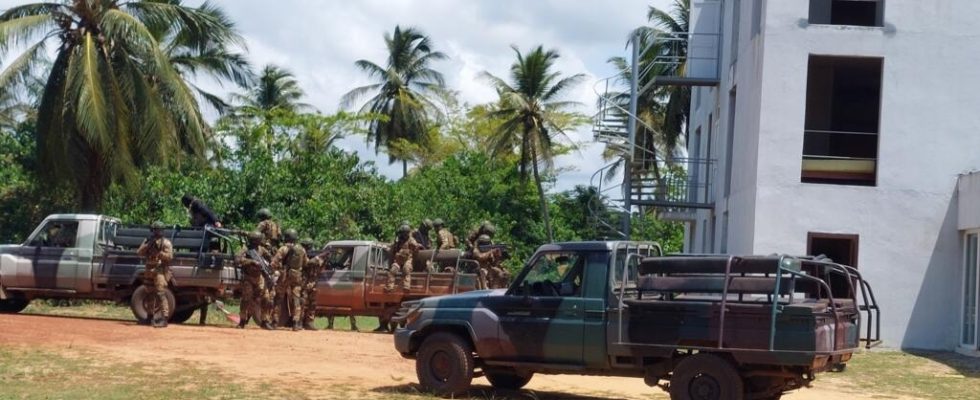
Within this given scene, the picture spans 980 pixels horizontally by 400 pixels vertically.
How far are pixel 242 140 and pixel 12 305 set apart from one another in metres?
20.7

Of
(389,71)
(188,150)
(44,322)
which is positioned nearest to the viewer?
(44,322)

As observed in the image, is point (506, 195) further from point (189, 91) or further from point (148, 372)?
point (148, 372)

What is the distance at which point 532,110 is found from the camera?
1847 inches

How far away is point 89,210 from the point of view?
29172mm

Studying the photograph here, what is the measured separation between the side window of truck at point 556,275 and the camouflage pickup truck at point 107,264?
9.88 meters

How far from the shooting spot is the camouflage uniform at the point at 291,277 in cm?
2231

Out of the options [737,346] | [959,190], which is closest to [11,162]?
[959,190]

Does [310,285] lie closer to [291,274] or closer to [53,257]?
[291,274]

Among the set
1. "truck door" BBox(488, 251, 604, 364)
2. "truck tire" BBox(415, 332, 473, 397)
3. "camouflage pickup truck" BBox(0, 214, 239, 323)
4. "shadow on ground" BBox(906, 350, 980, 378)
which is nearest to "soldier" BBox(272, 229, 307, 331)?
"camouflage pickup truck" BBox(0, 214, 239, 323)

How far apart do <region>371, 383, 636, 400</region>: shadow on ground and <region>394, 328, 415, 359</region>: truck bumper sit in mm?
424

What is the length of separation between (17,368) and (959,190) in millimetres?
15949

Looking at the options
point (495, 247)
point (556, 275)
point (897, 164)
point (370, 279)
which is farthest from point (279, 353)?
point (897, 164)

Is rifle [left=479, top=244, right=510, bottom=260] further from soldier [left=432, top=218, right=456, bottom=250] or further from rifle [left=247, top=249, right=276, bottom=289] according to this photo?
rifle [left=247, top=249, right=276, bottom=289]

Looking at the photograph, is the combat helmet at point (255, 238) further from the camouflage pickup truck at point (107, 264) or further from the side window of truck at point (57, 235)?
the side window of truck at point (57, 235)
